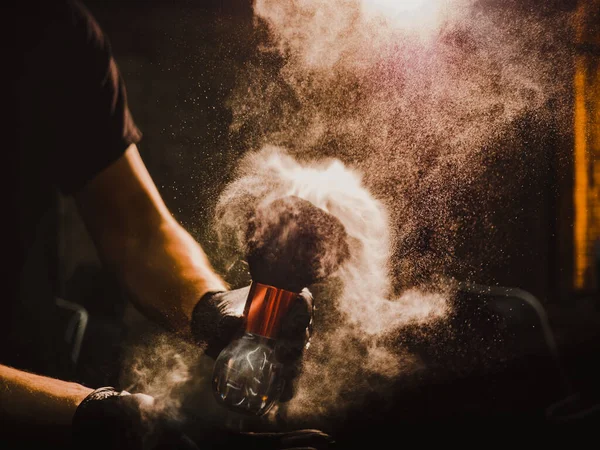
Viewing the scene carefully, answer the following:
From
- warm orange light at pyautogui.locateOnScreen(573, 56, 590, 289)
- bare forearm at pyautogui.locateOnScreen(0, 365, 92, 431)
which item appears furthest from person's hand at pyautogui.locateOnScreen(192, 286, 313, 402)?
warm orange light at pyautogui.locateOnScreen(573, 56, 590, 289)

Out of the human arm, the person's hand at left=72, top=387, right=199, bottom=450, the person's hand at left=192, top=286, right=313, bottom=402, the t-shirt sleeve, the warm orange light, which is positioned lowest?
the person's hand at left=72, top=387, right=199, bottom=450

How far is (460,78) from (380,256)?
2.40ft

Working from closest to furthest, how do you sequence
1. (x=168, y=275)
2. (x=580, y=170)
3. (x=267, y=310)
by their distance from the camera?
(x=267, y=310) → (x=168, y=275) → (x=580, y=170)

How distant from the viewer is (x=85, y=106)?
1442 millimetres

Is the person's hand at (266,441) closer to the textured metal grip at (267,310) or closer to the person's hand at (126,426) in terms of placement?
the person's hand at (126,426)

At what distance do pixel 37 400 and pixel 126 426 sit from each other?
345mm

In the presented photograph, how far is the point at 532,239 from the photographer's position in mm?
1734

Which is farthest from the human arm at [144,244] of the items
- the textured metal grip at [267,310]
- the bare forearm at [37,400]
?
the bare forearm at [37,400]

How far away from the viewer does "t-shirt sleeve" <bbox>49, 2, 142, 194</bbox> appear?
142 centimetres

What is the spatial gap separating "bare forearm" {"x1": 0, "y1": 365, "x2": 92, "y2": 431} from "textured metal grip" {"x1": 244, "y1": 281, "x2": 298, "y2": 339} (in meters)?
0.64

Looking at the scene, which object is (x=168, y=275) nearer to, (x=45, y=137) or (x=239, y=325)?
(x=239, y=325)

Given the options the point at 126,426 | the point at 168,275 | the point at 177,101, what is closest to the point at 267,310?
the point at 168,275

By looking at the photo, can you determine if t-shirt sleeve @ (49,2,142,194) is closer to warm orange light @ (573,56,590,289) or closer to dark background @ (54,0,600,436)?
dark background @ (54,0,600,436)

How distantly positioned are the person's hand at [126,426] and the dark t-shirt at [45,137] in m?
0.26
